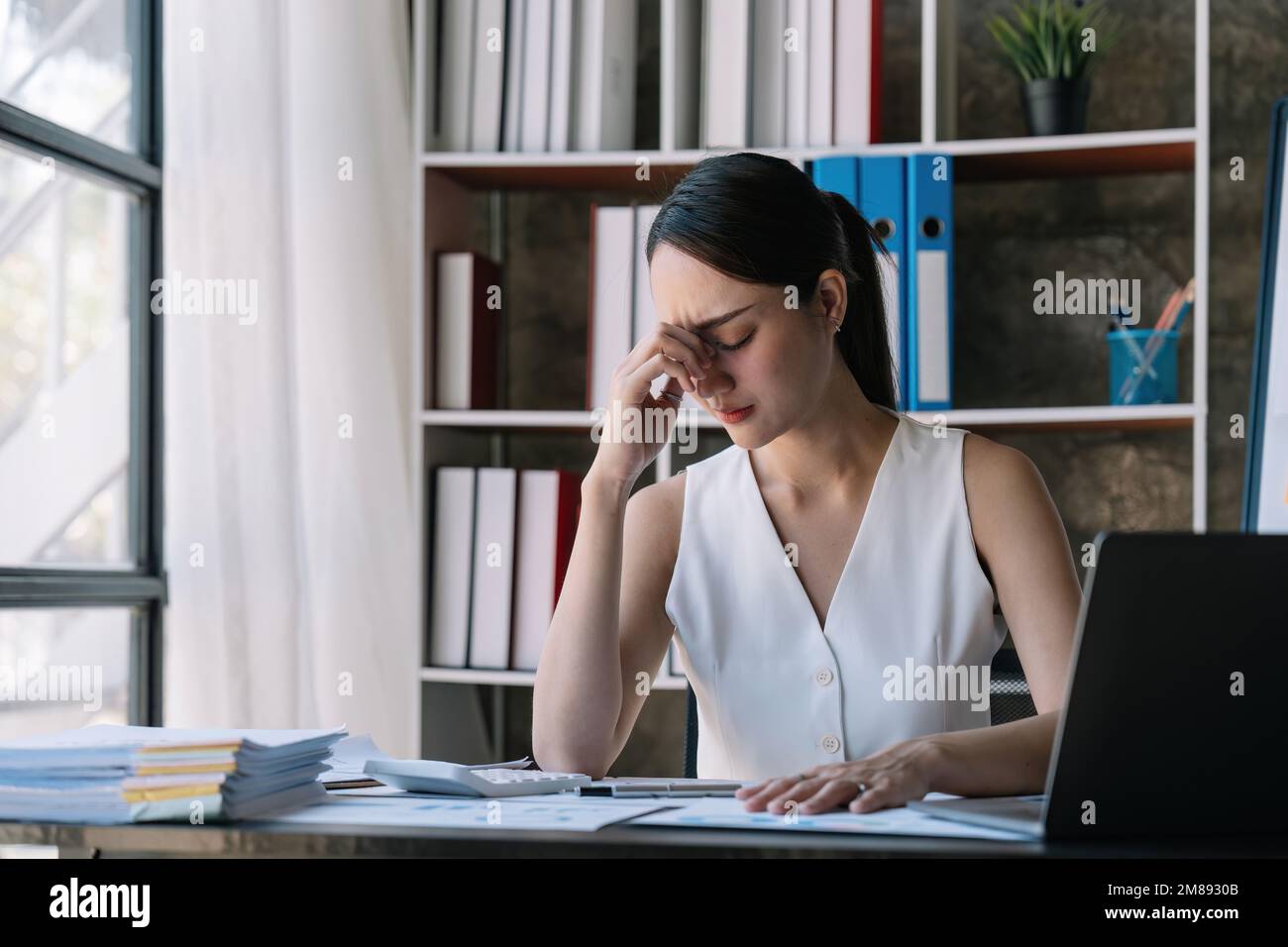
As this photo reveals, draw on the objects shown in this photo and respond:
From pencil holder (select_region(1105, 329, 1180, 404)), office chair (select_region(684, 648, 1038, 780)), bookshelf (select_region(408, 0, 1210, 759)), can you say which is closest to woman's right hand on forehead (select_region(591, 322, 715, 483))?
office chair (select_region(684, 648, 1038, 780))

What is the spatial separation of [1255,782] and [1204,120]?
5.36 feet

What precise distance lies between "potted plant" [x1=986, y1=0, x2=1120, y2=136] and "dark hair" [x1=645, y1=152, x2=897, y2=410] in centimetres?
88

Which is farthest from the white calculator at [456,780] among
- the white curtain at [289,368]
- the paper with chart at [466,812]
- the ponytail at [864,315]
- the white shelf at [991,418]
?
the white shelf at [991,418]

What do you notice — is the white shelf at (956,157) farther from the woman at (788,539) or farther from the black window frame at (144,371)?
the woman at (788,539)

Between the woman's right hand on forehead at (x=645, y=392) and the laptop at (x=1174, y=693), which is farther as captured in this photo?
the woman's right hand on forehead at (x=645, y=392)

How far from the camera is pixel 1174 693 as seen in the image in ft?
2.75

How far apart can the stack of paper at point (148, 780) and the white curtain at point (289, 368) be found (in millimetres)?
1069

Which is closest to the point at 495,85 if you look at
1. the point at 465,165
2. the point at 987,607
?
the point at 465,165

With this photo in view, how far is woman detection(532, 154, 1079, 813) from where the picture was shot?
146 cm

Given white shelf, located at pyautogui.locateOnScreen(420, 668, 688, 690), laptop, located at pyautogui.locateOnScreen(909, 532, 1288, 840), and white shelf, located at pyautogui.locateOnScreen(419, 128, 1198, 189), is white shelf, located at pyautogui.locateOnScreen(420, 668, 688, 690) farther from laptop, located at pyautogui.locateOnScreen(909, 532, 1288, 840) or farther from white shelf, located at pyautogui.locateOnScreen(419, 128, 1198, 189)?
laptop, located at pyautogui.locateOnScreen(909, 532, 1288, 840)

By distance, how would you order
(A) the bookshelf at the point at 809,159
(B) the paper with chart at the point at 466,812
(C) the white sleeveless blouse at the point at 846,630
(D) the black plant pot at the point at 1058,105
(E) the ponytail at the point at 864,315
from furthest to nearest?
(D) the black plant pot at the point at 1058,105, (A) the bookshelf at the point at 809,159, (E) the ponytail at the point at 864,315, (C) the white sleeveless blouse at the point at 846,630, (B) the paper with chart at the point at 466,812

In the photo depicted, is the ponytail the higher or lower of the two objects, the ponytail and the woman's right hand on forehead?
the higher

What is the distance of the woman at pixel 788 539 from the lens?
1.46 metres
